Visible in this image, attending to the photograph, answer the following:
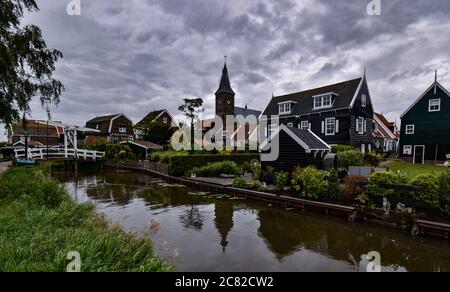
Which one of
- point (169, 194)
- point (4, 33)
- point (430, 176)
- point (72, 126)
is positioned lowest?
point (169, 194)

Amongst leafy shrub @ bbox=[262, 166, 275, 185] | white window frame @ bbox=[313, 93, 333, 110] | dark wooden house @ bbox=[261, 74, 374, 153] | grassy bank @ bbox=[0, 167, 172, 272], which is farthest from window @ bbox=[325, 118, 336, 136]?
grassy bank @ bbox=[0, 167, 172, 272]

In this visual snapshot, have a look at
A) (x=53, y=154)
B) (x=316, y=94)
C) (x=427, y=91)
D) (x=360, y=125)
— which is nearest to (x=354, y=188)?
(x=360, y=125)

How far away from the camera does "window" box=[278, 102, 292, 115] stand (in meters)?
31.2

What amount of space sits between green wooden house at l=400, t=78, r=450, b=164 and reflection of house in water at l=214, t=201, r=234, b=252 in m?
21.4

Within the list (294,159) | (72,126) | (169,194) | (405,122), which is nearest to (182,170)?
(169,194)

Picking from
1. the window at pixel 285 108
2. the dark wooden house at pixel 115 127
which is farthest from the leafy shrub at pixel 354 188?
the dark wooden house at pixel 115 127

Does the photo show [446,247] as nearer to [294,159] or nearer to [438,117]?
[294,159]

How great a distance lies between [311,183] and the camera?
1182 centimetres

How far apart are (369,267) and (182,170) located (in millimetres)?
17136

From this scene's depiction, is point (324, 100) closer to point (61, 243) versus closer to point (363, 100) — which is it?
point (363, 100)

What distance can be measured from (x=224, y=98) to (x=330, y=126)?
23.3 m

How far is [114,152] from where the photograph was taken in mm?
35531

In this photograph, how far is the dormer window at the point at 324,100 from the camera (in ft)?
87.8
